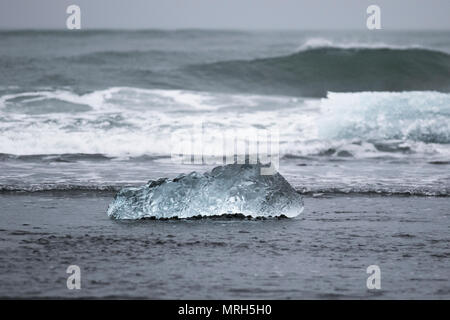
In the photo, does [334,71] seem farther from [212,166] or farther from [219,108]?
[212,166]

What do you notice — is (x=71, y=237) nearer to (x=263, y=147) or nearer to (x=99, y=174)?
(x=99, y=174)

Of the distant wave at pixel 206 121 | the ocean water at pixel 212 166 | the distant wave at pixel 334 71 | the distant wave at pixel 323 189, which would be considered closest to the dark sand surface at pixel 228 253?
the ocean water at pixel 212 166

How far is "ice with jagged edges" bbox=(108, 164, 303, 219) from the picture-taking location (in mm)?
7781

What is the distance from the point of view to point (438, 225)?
7730 mm

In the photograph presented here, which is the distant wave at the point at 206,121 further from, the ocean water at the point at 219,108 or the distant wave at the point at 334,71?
the distant wave at the point at 334,71

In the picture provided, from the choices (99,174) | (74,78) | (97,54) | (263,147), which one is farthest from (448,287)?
(97,54)

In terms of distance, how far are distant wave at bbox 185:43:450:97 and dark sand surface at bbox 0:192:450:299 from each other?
47.7 feet

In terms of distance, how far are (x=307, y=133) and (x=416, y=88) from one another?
9632mm

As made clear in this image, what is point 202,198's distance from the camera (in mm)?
7789

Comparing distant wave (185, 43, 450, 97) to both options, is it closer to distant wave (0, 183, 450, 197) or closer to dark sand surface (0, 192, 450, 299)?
distant wave (0, 183, 450, 197)
